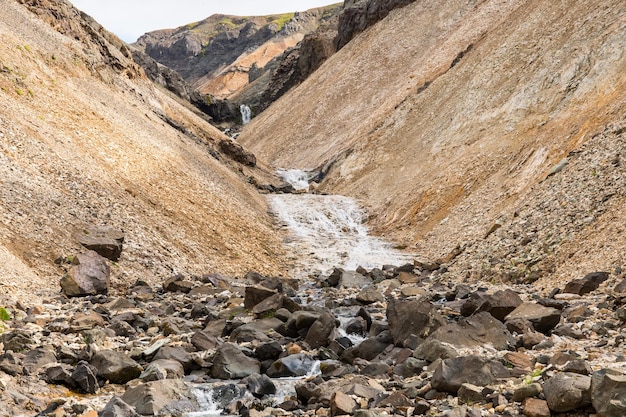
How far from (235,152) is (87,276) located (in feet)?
84.8

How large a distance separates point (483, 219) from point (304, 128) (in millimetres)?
35358

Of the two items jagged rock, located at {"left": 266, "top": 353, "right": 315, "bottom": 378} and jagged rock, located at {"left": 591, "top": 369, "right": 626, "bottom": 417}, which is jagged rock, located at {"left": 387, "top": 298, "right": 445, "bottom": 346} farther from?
jagged rock, located at {"left": 591, "top": 369, "right": 626, "bottom": 417}

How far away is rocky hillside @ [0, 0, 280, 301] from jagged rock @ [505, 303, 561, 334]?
10.3 meters

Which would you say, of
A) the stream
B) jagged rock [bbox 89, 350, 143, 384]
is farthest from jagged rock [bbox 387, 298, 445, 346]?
jagged rock [bbox 89, 350, 143, 384]

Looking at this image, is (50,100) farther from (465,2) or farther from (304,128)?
(465,2)

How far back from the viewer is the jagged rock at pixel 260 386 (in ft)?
32.7

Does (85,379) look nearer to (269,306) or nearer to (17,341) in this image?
(17,341)

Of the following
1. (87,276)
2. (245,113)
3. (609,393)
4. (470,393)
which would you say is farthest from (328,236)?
(245,113)

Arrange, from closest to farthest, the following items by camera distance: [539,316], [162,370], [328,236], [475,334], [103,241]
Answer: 1. [162,370]
2. [475,334]
3. [539,316]
4. [103,241]
5. [328,236]

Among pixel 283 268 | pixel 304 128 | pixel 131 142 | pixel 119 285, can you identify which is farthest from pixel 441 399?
pixel 304 128

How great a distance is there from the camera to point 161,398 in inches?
360

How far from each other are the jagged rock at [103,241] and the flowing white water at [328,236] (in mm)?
7247

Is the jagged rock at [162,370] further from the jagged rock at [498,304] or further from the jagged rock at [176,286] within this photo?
A: the jagged rock at [176,286]

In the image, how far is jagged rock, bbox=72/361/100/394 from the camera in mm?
9516
